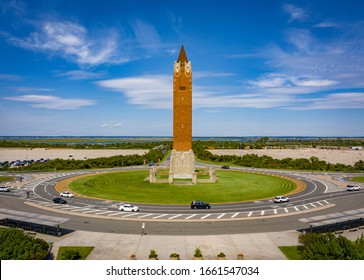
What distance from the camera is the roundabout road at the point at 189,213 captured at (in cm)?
3478

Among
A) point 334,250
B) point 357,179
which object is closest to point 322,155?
point 357,179

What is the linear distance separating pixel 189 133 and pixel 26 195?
35.3 metres

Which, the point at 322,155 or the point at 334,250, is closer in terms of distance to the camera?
the point at 334,250

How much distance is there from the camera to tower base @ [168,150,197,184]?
67500mm

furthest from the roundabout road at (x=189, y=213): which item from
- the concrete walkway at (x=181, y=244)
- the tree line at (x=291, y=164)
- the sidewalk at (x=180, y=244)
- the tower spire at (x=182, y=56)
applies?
the tower spire at (x=182, y=56)

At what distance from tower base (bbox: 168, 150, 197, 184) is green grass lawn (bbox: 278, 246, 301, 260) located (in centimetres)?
3989

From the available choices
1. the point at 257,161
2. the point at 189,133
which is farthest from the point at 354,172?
the point at 189,133

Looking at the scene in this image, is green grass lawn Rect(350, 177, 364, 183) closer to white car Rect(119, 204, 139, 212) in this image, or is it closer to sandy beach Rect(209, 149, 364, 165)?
sandy beach Rect(209, 149, 364, 165)

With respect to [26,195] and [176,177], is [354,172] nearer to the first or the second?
[176,177]

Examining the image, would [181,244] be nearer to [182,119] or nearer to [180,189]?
[180,189]

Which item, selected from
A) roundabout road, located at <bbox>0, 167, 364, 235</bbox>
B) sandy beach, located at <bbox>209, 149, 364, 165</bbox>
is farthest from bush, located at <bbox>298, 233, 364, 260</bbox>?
sandy beach, located at <bbox>209, 149, 364, 165</bbox>

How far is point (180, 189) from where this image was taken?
193 feet

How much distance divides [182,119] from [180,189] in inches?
691

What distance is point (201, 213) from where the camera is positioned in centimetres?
4184
